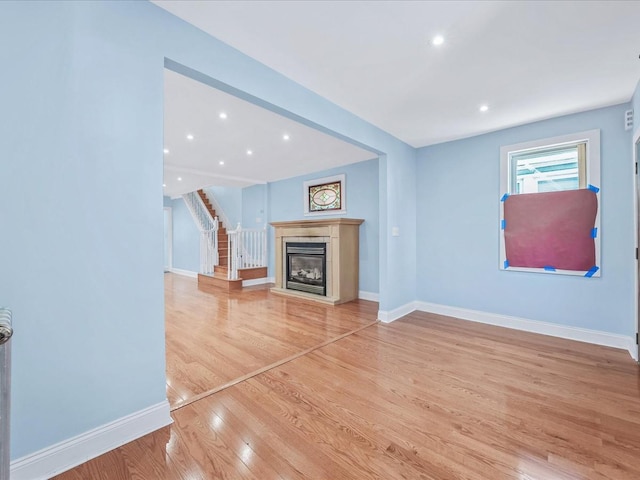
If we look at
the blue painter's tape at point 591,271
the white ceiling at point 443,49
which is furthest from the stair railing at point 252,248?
the blue painter's tape at point 591,271

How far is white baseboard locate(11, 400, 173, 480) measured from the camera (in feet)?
4.12

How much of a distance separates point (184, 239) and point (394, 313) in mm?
7086

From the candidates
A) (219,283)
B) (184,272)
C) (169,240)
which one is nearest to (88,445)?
(219,283)

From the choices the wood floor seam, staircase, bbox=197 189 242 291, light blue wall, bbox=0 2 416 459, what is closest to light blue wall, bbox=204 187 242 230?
staircase, bbox=197 189 242 291

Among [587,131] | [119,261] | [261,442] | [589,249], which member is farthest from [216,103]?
[589,249]

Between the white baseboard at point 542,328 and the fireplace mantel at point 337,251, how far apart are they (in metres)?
1.36

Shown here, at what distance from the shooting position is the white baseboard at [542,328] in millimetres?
2844

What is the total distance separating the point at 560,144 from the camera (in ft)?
10.3

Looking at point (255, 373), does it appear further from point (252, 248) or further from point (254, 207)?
point (254, 207)

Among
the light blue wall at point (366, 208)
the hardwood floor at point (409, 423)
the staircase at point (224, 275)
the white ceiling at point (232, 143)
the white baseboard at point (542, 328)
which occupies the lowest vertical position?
the hardwood floor at point (409, 423)

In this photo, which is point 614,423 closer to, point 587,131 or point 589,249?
point 589,249

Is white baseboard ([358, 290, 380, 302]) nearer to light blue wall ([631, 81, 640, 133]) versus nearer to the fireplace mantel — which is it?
the fireplace mantel

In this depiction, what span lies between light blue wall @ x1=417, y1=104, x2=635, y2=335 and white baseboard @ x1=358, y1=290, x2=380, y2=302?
854 millimetres

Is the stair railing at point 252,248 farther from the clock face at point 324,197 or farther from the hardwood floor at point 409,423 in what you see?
the hardwood floor at point 409,423
